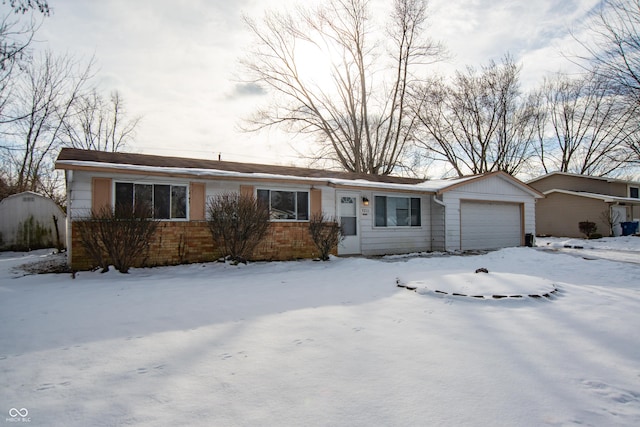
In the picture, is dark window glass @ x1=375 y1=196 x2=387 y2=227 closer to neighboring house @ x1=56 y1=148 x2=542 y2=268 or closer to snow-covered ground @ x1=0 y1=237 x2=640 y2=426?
neighboring house @ x1=56 y1=148 x2=542 y2=268

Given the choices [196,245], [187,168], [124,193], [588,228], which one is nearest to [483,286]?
[196,245]

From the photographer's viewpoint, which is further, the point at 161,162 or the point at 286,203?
the point at 286,203

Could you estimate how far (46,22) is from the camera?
21.4 feet

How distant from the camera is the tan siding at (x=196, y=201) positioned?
9.03 m

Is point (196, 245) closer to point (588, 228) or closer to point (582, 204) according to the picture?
point (588, 228)

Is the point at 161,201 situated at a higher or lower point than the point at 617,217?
higher

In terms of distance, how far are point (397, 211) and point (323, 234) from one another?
3900mm

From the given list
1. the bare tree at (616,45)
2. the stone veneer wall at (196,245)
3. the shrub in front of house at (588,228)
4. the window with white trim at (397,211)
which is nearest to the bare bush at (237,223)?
the stone veneer wall at (196,245)

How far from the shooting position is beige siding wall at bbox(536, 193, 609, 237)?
20328 mm

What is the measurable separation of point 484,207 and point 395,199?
13.9ft

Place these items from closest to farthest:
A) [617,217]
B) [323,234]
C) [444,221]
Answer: [323,234], [444,221], [617,217]

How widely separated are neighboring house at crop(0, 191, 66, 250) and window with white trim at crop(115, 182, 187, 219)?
6.97 m

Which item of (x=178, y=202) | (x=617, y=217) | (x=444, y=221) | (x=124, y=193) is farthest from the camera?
(x=617, y=217)

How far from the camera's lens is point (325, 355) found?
2957 mm
